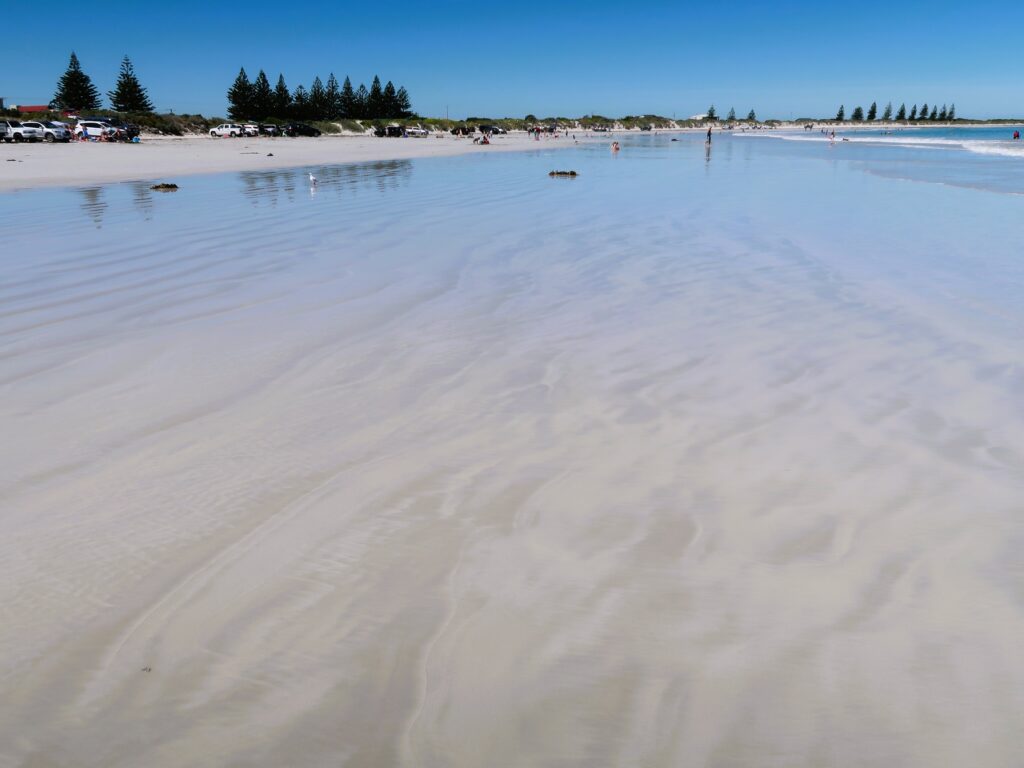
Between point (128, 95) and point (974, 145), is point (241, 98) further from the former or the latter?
point (974, 145)

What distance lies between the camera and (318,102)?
118 metres

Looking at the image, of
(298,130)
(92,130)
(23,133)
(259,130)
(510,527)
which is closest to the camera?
(510,527)

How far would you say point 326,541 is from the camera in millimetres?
3117

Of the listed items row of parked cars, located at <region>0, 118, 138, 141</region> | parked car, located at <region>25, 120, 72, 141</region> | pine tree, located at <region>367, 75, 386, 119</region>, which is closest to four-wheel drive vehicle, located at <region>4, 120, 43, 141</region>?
row of parked cars, located at <region>0, 118, 138, 141</region>

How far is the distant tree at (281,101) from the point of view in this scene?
107 meters

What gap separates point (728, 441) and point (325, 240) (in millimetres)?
8589

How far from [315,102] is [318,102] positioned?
54cm

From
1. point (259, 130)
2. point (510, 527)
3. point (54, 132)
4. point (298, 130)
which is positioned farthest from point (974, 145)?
point (510, 527)

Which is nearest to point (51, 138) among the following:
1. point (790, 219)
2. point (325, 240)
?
point (325, 240)

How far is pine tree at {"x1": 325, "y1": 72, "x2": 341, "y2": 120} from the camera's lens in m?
121

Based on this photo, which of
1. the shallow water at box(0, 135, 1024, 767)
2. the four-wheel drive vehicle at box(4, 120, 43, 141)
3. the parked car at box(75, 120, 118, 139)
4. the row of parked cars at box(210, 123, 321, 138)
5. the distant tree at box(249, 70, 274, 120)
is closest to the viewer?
the shallow water at box(0, 135, 1024, 767)

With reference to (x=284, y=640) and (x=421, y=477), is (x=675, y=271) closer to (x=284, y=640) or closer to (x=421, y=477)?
(x=421, y=477)

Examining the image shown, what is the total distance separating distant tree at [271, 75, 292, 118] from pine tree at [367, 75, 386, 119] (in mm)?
24668

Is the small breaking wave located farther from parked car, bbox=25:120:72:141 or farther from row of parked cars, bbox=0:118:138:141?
row of parked cars, bbox=0:118:138:141
